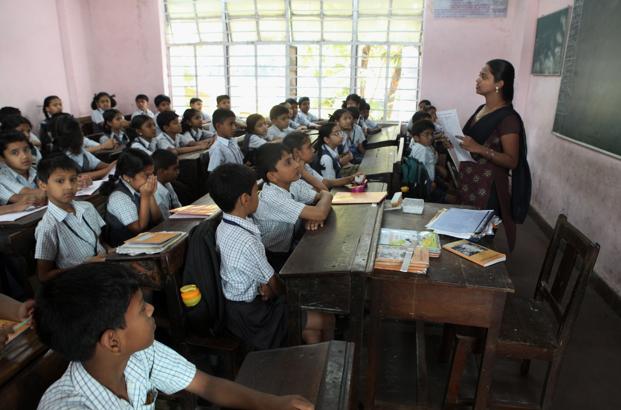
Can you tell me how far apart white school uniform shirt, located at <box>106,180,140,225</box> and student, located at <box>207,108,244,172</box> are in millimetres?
1640

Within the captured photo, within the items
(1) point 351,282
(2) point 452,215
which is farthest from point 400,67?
(1) point 351,282

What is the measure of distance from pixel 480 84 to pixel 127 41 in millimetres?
6724

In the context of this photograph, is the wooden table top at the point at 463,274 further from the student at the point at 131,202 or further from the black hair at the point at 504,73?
the student at the point at 131,202

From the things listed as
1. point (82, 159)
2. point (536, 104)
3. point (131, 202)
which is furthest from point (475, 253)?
point (536, 104)

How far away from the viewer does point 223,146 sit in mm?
3896

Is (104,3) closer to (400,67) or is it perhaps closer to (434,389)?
(400,67)

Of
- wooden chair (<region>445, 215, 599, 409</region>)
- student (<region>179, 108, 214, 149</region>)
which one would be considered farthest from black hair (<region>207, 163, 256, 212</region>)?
student (<region>179, 108, 214, 149</region>)

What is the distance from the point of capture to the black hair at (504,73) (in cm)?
226

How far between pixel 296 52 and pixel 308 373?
280 inches

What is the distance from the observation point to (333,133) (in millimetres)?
3473

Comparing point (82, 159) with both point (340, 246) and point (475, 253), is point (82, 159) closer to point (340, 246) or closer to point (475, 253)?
point (340, 246)

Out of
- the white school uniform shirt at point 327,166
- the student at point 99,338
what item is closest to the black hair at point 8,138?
the white school uniform shirt at point 327,166

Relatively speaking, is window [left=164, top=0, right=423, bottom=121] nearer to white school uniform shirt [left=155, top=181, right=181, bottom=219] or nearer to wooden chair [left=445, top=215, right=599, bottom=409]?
white school uniform shirt [left=155, top=181, right=181, bottom=219]

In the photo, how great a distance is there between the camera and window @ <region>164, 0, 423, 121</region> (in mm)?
7082
